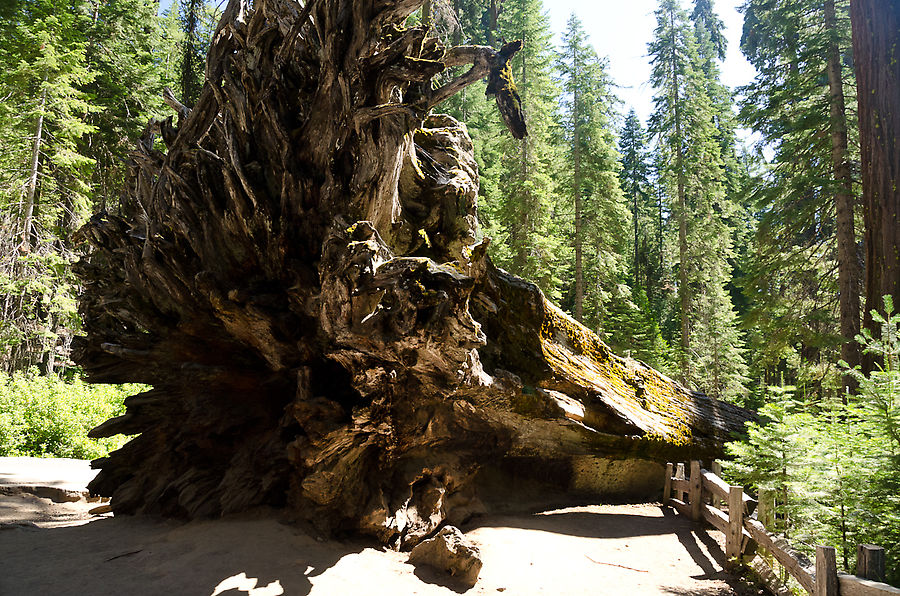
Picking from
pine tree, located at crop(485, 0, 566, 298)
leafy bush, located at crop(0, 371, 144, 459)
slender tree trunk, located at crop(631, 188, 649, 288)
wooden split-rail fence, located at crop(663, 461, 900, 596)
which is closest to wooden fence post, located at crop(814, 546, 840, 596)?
wooden split-rail fence, located at crop(663, 461, 900, 596)

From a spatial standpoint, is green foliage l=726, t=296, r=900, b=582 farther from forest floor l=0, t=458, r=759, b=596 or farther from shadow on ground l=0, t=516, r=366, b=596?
shadow on ground l=0, t=516, r=366, b=596

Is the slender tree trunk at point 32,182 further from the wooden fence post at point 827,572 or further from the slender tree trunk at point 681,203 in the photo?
the slender tree trunk at point 681,203

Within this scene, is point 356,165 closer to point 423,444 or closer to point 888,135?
point 423,444

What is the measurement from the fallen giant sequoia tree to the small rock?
49 cm

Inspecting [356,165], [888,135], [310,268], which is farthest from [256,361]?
[888,135]

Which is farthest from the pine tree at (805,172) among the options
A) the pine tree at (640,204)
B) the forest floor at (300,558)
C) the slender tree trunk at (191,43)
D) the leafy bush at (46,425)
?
the pine tree at (640,204)

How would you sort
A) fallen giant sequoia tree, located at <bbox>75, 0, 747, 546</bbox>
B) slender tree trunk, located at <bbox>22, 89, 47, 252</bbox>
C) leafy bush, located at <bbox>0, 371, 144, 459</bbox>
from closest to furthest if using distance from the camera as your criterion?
fallen giant sequoia tree, located at <bbox>75, 0, 747, 546</bbox> < leafy bush, located at <bbox>0, 371, 144, 459</bbox> < slender tree trunk, located at <bbox>22, 89, 47, 252</bbox>

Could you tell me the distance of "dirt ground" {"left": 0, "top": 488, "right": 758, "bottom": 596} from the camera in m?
4.74

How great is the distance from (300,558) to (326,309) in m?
2.61

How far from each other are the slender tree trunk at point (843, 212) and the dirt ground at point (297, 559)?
730 cm

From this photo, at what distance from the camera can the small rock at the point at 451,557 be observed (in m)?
5.54

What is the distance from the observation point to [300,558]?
5348 mm

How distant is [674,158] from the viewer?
965 inches

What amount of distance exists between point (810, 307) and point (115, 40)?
89.6 ft
